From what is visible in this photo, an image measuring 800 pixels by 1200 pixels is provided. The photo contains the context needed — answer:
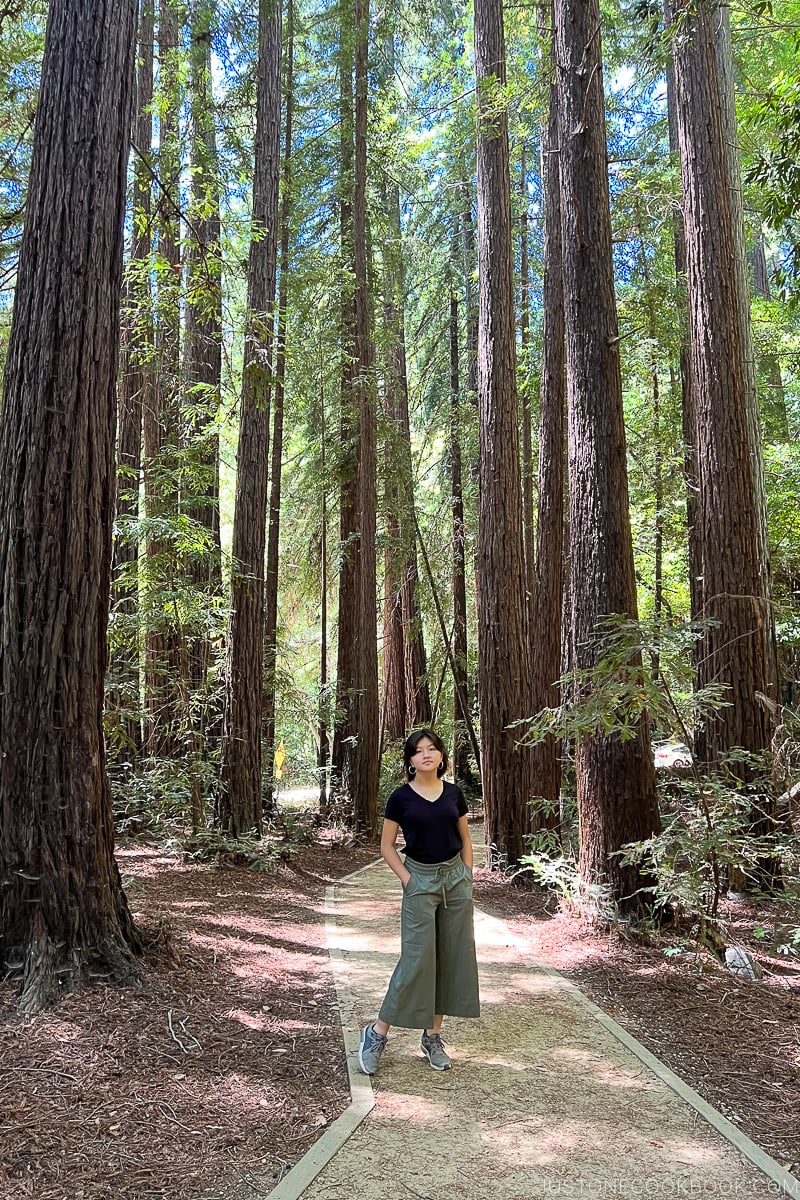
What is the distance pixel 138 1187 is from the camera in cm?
295

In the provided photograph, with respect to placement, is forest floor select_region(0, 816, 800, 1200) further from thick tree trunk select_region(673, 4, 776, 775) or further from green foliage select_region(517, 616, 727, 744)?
thick tree trunk select_region(673, 4, 776, 775)

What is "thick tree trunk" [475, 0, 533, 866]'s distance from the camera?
999cm

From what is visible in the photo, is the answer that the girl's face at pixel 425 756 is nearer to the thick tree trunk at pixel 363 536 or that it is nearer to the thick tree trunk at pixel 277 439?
the thick tree trunk at pixel 277 439

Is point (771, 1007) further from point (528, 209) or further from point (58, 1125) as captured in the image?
point (528, 209)

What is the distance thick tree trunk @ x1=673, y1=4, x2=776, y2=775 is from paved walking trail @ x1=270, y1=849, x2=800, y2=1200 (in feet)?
11.2

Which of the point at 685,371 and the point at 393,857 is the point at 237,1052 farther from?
the point at 685,371

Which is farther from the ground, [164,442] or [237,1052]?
[164,442]

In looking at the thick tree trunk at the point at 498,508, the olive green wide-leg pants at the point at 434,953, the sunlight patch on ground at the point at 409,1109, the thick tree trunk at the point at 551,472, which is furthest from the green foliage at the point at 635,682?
the thick tree trunk at the point at 551,472

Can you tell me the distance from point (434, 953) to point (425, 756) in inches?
39.0

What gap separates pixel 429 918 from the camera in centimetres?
410

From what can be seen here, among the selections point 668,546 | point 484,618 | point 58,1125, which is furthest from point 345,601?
point 58,1125

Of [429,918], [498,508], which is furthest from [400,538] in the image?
[429,918]

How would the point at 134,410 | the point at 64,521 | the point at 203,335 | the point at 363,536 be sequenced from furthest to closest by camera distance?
the point at 363,536 → the point at 134,410 → the point at 203,335 → the point at 64,521

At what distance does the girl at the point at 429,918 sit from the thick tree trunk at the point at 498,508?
18.7 feet
